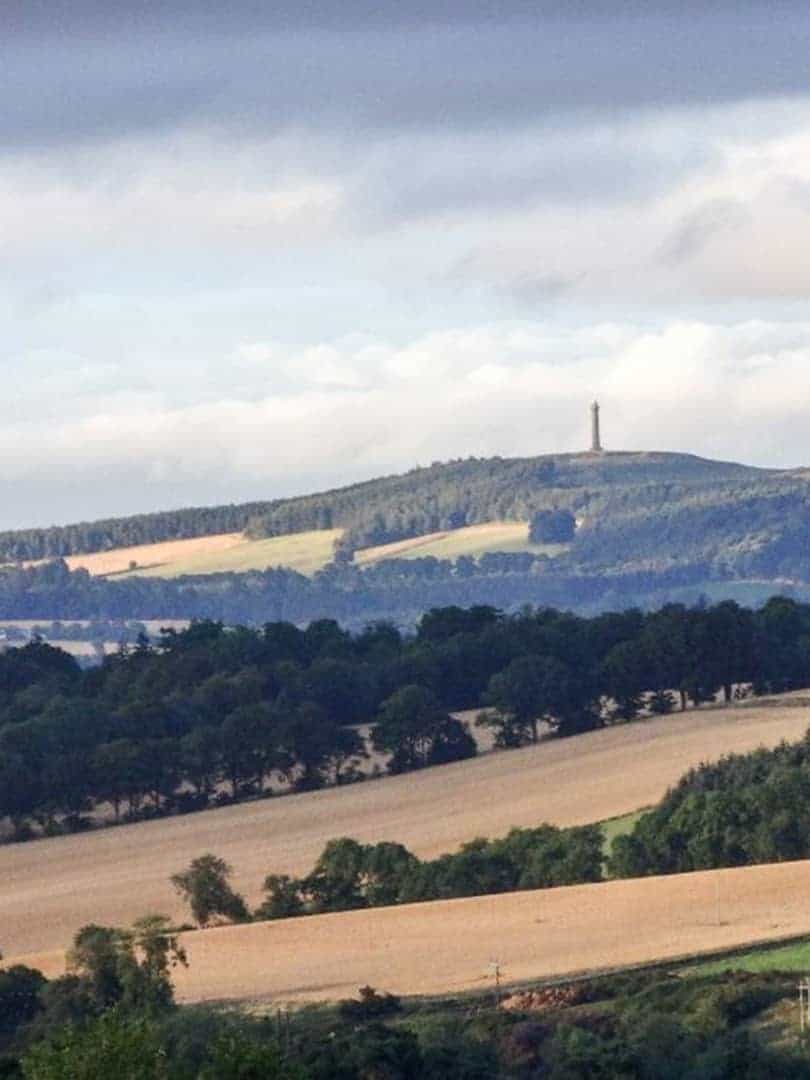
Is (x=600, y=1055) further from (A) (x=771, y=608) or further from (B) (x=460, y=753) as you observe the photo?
(A) (x=771, y=608)

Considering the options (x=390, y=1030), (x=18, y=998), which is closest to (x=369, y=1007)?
(x=18, y=998)

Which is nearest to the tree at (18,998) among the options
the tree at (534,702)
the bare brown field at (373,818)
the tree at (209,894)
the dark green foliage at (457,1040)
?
the dark green foliage at (457,1040)

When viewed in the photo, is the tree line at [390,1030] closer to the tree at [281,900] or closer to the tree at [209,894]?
the tree at [281,900]

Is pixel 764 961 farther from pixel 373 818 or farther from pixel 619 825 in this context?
pixel 373 818

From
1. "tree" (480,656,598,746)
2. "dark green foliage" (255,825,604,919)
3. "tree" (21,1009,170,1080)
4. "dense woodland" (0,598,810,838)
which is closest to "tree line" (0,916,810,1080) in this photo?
"tree" (21,1009,170,1080)

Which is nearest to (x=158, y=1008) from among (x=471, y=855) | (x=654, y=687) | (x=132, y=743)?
(x=471, y=855)

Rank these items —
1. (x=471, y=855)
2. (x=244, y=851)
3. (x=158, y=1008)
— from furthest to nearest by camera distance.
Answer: (x=244, y=851) → (x=471, y=855) → (x=158, y=1008)

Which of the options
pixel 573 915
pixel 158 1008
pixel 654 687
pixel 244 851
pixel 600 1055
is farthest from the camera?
pixel 654 687
